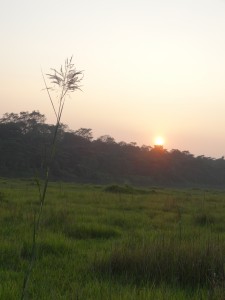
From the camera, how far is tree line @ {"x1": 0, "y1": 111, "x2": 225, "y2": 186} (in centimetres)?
7519

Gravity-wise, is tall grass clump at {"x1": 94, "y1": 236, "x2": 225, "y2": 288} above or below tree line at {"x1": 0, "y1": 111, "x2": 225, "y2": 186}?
below

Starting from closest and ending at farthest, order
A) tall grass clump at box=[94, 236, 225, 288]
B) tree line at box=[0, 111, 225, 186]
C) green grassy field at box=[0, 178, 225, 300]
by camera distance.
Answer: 1. green grassy field at box=[0, 178, 225, 300]
2. tall grass clump at box=[94, 236, 225, 288]
3. tree line at box=[0, 111, 225, 186]

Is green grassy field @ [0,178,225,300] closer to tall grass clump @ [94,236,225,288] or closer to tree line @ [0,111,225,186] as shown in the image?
tall grass clump @ [94,236,225,288]

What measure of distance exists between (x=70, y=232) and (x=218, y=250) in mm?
4525

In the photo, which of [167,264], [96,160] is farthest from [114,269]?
[96,160]


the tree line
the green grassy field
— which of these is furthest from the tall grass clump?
the tree line

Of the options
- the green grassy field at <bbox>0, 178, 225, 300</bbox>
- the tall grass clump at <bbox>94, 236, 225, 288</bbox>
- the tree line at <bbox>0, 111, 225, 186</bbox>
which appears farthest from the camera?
the tree line at <bbox>0, 111, 225, 186</bbox>

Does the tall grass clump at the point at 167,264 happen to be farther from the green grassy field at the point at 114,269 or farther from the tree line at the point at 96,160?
the tree line at the point at 96,160

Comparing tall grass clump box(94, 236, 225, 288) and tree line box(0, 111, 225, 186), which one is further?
tree line box(0, 111, 225, 186)

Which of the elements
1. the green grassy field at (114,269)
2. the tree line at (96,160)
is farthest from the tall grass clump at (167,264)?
the tree line at (96,160)

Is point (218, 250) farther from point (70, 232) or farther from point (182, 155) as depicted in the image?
point (182, 155)

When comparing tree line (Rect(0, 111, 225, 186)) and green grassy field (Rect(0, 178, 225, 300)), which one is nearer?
green grassy field (Rect(0, 178, 225, 300))

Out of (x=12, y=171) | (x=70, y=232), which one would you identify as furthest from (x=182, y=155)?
(x=70, y=232)

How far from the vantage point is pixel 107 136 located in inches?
4798
